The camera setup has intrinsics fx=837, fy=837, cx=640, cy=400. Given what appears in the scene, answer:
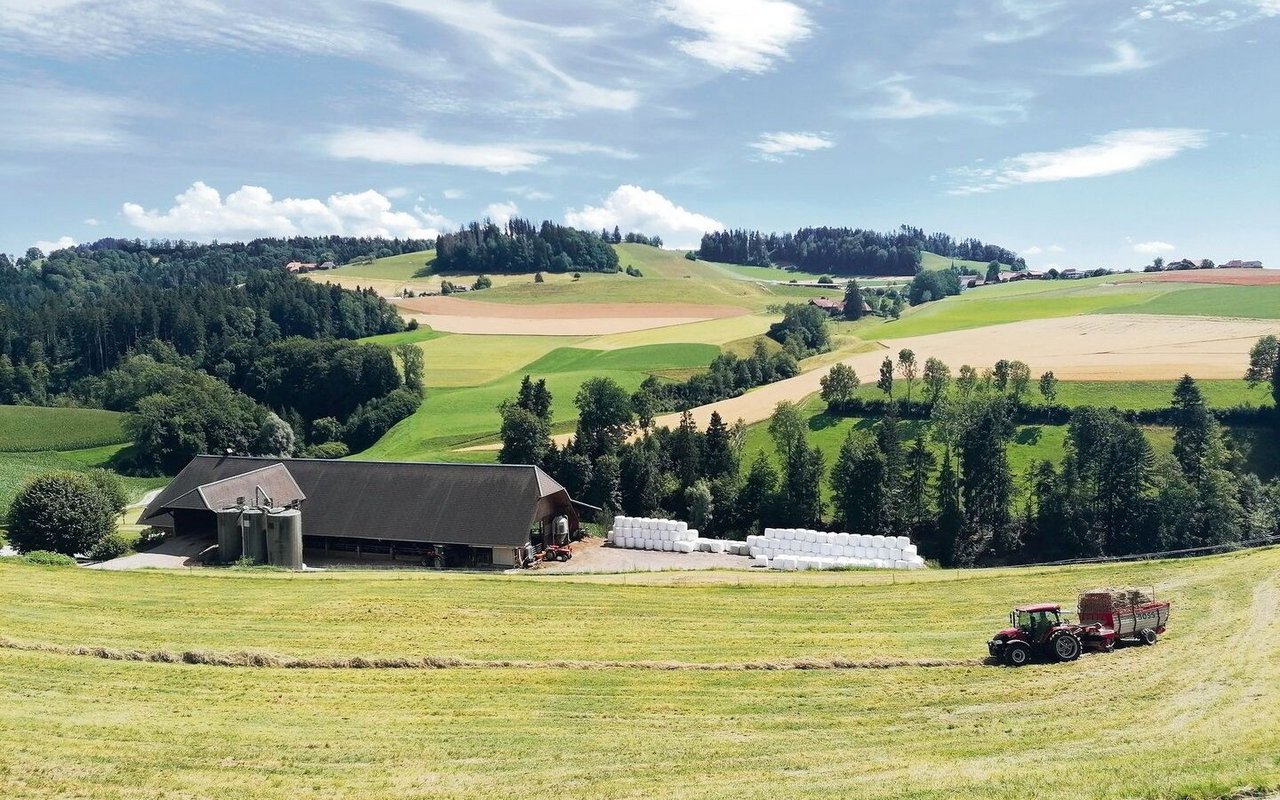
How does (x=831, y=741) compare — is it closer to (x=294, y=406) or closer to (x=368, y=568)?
(x=368, y=568)

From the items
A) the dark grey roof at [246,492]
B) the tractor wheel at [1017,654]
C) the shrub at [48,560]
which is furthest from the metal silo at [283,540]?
the tractor wheel at [1017,654]

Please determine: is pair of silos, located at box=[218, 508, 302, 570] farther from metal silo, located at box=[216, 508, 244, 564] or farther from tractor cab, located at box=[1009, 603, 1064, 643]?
tractor cab, located at box=[1009, 603, 1064, 643]

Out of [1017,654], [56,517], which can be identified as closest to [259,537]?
[56,517]

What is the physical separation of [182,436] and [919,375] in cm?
7611

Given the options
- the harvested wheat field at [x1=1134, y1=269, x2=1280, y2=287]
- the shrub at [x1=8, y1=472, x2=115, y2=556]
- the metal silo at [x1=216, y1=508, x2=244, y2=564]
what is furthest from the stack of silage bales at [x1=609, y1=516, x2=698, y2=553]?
the harvested wheat field at [x1=1134, y1=269, x2=1280, y2=287]

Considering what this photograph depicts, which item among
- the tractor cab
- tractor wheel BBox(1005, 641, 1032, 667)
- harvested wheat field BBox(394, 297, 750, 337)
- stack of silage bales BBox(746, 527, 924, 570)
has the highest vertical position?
harvested wheat field BBox(394, 297, 750, 337)

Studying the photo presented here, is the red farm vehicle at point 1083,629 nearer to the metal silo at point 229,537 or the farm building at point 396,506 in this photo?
the farm building at point 396,506

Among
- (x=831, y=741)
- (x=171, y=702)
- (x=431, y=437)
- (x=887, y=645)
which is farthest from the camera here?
(x=431, y=437)

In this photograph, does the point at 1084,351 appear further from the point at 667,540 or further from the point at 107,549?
the point at 107,549

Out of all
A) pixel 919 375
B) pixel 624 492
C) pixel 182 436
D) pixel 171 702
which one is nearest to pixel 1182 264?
pixel 919 375

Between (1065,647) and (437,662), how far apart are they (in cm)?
1739

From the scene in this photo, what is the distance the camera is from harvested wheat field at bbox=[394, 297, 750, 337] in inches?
5305

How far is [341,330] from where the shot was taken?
139125 millimetres

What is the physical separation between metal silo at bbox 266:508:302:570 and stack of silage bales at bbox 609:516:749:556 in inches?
729
